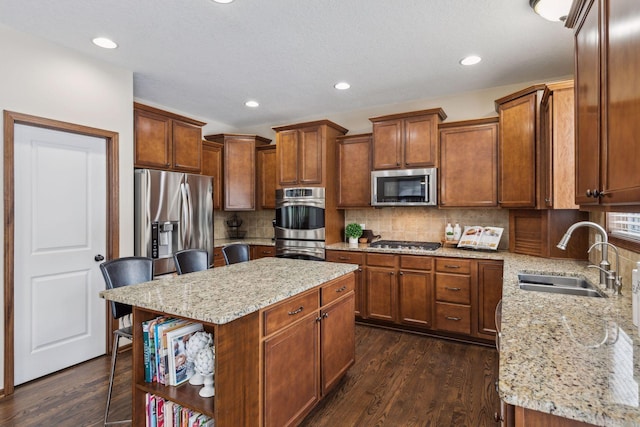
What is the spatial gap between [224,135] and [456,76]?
3112 mm

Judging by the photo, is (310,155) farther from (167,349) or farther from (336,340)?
(167,349)

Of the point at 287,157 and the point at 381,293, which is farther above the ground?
the point at 287,157

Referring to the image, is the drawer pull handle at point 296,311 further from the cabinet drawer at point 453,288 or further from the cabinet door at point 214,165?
the cabinet door at point 214,165

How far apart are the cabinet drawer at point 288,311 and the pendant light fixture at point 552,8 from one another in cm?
232

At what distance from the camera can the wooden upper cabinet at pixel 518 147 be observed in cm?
305

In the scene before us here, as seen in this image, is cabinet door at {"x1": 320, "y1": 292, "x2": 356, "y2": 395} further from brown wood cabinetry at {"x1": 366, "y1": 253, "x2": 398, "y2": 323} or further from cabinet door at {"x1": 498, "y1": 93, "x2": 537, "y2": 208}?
cabinet door at {"x1": 498, "y1": 93, "x2": 537, "y2": 208}

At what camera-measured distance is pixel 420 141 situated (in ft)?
12.5

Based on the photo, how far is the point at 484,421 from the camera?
2.11 m

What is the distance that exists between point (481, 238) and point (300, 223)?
210cm

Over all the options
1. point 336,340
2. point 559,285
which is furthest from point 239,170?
point 559,285

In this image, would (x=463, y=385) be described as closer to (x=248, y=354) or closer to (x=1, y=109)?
(x=248, y=354)

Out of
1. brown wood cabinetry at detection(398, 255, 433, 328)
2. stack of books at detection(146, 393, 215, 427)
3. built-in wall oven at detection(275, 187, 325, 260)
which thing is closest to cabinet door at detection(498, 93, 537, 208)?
brown wood cabinetry at detection(398, 255, 433, 328)

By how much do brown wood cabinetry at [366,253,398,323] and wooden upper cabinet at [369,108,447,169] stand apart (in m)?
1.11

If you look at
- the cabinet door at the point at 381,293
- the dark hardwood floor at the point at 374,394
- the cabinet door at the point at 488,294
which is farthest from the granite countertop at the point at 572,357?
the cabinet door at the point at 381,293
